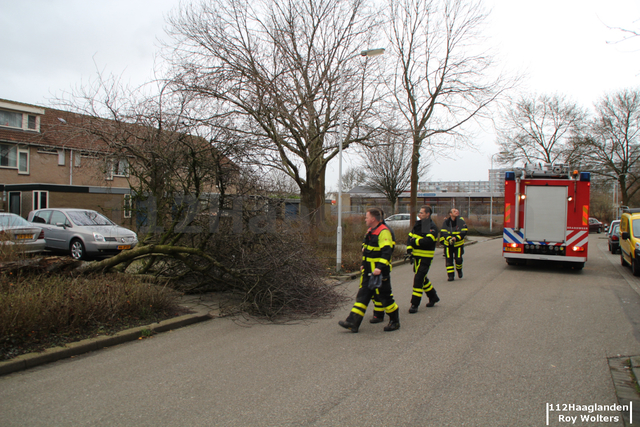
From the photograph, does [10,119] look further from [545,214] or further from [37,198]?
[545,214]

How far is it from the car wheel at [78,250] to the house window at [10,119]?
18456 mm

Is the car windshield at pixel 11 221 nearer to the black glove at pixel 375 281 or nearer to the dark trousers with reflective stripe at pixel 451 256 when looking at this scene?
the black glove at pixel 375 281

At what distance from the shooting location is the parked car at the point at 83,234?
1227 cm

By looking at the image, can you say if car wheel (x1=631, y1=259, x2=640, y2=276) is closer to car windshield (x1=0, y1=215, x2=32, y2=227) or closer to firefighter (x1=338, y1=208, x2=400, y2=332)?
firefighter (x1=338, y1=208, x2=400, y2=332)

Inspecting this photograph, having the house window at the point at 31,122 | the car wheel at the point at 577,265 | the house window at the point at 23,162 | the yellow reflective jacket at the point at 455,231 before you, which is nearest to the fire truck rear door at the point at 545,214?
the car wheel at the point at 577,265

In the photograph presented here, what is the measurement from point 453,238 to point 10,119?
27.9 meters

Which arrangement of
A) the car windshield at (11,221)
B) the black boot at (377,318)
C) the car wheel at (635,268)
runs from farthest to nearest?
1. the car wheel at (635,268)
2. the car windshield at (11,221)
3. the black boot at (377,318)

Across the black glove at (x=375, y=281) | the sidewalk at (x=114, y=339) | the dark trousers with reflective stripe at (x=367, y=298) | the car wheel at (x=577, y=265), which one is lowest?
the sidewalk at (x=114, y=339)

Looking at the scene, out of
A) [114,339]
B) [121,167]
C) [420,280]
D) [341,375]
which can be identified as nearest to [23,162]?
[121,167]

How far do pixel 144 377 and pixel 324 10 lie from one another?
1403 cm

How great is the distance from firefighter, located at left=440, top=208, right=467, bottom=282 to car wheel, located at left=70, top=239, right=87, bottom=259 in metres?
10.1

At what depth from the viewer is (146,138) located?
7.43m

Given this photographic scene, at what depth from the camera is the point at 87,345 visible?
16.8 feet

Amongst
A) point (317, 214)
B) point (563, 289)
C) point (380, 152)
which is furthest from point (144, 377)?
point (380, 152)
